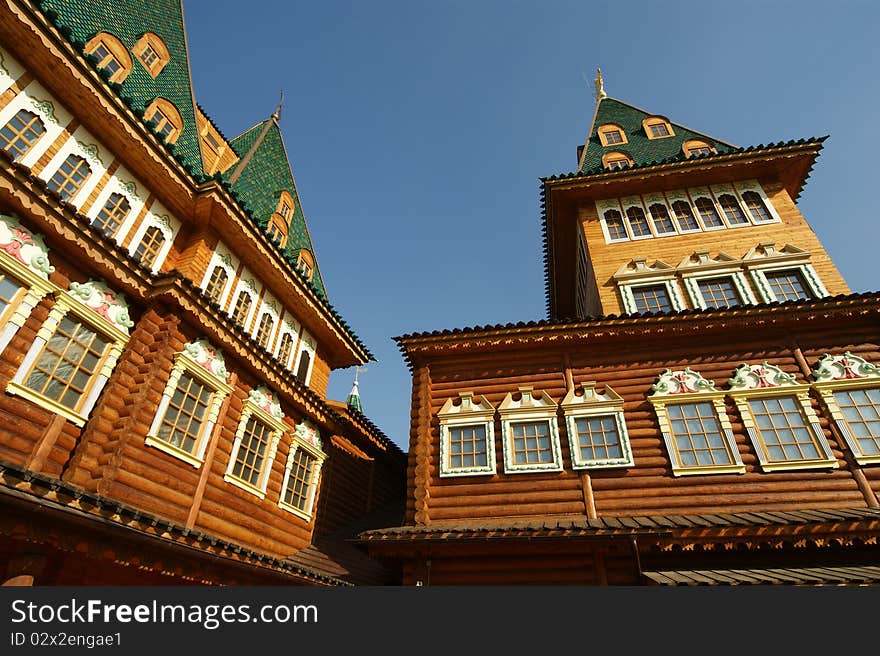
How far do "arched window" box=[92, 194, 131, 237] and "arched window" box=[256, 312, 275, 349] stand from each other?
4534 mm

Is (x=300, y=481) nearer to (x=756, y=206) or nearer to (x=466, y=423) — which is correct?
(x=466, y=423)

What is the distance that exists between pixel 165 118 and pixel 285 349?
24.4 ft

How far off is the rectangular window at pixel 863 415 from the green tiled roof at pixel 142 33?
16.6 meters

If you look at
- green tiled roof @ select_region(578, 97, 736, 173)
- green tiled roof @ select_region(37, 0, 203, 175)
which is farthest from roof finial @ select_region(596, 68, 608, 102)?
green tiled roof @ select_region(37, 0, 203, 175)

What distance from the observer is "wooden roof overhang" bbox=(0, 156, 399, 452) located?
7854 millimetres

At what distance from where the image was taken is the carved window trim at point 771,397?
990 cm

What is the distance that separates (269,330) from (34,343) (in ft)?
22.2

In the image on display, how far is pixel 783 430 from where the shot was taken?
10.4 m

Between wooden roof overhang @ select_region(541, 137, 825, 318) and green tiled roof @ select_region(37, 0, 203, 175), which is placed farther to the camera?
wooden roof overhang @ select_region(541, 137, 825, 318)

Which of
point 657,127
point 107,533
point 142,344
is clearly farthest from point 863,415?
point 142,344

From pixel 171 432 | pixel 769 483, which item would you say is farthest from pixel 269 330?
pixel 769 483

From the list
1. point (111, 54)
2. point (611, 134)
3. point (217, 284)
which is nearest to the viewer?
point (111, 54)

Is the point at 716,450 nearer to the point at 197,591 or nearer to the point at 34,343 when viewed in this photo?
the point at 197,591

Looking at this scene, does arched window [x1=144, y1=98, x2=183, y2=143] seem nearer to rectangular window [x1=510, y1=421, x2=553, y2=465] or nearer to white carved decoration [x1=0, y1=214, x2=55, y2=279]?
white carved decoration [x1=0, y1=214, x2=55, y2=279]
